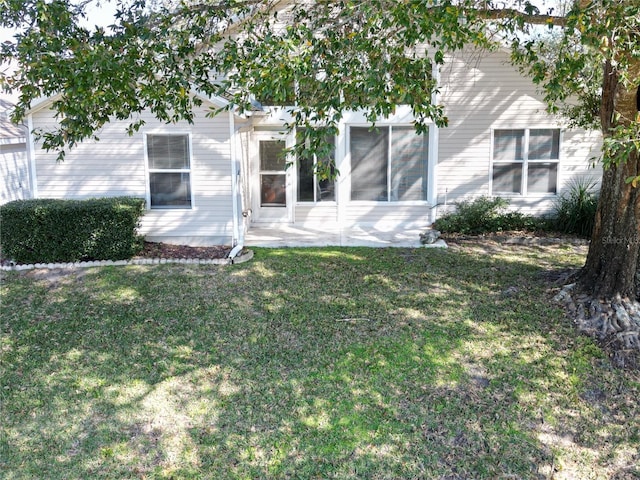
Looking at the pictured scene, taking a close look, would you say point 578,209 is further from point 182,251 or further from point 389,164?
point 182,251

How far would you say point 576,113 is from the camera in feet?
37.2

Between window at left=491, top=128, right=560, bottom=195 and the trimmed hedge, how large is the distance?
8180 mm

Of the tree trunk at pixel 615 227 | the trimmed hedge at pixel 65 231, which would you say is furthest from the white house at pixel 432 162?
the tree trunk at pixel 615 227

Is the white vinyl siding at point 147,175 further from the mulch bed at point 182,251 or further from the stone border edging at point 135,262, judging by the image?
the stone border edging at point 135,262

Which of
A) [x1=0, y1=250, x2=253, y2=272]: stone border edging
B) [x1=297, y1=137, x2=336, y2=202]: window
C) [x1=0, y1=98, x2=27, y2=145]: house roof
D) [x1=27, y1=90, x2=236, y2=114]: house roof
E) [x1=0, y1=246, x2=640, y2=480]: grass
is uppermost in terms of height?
[x1=27, y1=90, x2=236, y2=114]: house roof

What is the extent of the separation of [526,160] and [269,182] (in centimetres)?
590

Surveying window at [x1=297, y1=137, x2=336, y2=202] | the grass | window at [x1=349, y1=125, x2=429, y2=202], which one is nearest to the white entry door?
window at [x1=297, y1=137, x2=336, y2=202]

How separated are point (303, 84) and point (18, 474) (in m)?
4.21

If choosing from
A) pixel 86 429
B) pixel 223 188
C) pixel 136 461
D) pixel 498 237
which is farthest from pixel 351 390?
pixel 498 237

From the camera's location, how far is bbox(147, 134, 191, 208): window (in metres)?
10.9

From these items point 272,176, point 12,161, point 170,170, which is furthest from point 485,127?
point 12,161

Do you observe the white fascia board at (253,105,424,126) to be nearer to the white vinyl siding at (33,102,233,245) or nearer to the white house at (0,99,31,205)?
the white vinyl siding at (33,102,233,245)

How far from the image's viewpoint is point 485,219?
12273mm

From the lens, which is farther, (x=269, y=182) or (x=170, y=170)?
(x=269, y=182)
